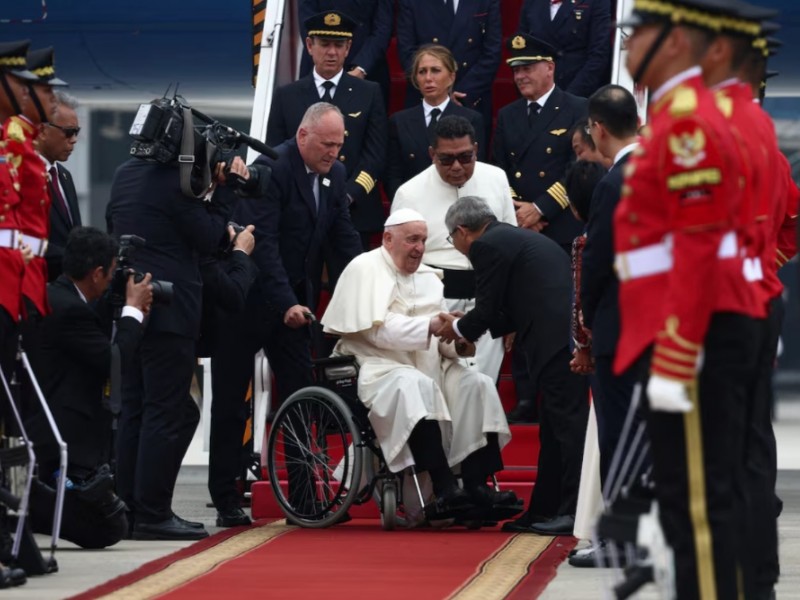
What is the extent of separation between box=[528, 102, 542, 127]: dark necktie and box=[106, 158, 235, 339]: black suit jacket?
220 cm

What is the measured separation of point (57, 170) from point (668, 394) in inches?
177

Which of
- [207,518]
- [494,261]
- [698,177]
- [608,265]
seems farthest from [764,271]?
[207,518]

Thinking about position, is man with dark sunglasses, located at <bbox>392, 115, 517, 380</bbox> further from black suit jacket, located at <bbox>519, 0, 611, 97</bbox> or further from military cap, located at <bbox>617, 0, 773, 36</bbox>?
military cap, located at <bbox>617, 0, 773, 36</bbox>

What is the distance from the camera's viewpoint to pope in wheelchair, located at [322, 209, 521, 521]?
7.99m

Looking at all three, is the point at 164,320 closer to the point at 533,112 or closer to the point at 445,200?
the point at 445,200

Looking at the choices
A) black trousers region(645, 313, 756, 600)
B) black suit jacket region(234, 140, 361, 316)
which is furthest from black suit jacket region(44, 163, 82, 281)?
black trousers region(645, 313, 756, 600)

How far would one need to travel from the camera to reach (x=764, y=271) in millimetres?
4648

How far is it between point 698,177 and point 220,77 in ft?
40.8

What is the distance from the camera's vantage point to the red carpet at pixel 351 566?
604cm

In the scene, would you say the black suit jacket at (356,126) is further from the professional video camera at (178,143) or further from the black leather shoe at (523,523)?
the black leather shoe at (523,523)

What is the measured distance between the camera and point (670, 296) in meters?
4.01

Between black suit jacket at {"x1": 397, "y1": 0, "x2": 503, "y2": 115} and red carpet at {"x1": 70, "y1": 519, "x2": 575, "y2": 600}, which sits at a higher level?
black suit jacket at {"x1": 397, "y1": 0, "x2": 503, "y2": 115}

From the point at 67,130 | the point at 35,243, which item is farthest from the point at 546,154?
the point at 35,243

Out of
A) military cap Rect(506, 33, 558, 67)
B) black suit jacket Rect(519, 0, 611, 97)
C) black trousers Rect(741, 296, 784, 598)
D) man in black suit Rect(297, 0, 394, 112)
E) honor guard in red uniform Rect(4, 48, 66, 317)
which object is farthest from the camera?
man in black suit Rect(297, 0, 394, 112)
